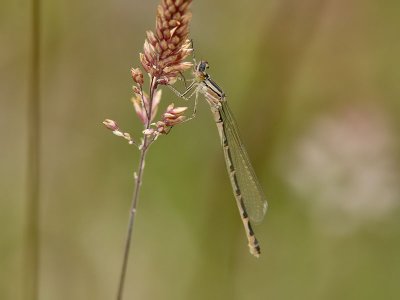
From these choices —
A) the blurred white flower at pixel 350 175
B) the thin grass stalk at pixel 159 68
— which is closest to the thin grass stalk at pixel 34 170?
the thin grass stalk at pixel 159 68

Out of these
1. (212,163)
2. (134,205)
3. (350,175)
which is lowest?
(134,205)

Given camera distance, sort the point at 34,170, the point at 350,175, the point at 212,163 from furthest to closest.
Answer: the point at 212,163, the point at 350,175, the point at 34,170

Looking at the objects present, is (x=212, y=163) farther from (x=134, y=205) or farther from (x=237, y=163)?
Answer: (x=134, y=205)

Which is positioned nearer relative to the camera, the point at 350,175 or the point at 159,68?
the point at 159,68

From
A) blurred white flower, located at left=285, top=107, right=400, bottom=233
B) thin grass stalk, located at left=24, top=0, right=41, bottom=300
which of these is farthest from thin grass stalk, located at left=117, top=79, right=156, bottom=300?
blurred white flower, located at left=285, top=107, right=400, bottom=233

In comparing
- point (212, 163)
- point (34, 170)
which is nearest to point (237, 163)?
point (212, 163)

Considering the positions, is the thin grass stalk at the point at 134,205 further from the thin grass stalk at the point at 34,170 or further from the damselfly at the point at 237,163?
the damselfly at the point at 237,163

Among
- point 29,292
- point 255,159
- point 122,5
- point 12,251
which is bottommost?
point 29,292

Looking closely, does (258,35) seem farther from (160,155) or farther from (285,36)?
(160,155)

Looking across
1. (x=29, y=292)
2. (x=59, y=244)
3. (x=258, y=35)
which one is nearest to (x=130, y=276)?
(x=59, y=244)
